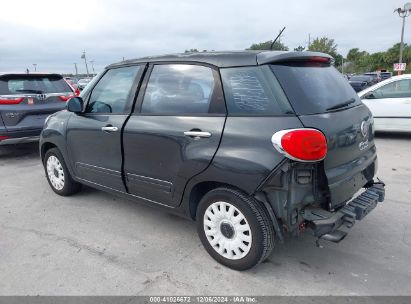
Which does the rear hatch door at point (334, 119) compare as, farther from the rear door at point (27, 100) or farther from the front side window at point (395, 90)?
the rear door at point (27, 100)

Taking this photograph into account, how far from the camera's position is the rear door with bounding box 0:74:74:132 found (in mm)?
6488

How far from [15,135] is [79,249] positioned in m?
4.16

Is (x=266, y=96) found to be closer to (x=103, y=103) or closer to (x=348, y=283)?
(x=348, y=283)

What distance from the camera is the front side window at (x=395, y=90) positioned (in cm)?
753

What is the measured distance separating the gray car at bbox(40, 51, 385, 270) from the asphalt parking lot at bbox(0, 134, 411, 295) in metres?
0.26

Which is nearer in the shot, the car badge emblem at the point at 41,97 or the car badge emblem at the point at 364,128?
the car badge emblem at the point at 364,128

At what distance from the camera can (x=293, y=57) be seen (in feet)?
9.11

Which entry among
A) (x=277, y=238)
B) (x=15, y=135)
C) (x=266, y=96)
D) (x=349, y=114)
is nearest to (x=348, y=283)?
(x=277, y=238)

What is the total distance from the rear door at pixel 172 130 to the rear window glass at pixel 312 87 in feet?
1.75

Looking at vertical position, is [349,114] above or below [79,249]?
above

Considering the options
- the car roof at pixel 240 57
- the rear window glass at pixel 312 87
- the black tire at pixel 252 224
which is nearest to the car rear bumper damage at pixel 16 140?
the car roof at pixel 240 57

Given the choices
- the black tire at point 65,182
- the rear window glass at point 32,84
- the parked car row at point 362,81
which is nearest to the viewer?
the black tire at point 65,182

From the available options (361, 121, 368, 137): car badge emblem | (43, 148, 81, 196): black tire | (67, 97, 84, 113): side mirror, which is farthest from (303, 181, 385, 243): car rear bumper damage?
(43, 148, 81, 196): black tire

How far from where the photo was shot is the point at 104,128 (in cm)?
364
